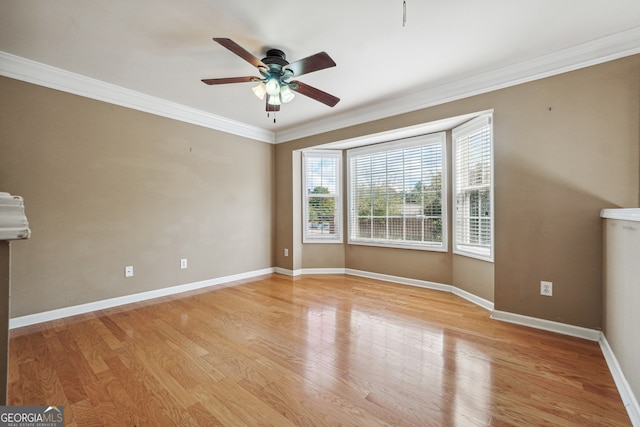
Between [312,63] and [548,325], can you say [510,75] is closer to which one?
[312,63]

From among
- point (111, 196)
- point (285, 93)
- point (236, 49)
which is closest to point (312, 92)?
point (285, 93)

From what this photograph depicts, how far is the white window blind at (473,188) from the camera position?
3158 millimetres

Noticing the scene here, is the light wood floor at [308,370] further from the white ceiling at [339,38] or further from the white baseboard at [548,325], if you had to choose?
the white ceiling at [339,38]

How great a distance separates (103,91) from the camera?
10.2ft

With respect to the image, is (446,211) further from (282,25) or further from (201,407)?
(201,407)

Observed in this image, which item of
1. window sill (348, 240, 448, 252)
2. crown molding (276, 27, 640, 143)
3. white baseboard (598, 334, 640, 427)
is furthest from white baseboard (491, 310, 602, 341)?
crown molding (276, 27, 640, 143)

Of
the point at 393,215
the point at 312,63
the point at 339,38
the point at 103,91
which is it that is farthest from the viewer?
the point at 393,215

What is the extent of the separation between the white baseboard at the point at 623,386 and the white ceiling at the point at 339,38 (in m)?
2.40

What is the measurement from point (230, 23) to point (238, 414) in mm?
2664

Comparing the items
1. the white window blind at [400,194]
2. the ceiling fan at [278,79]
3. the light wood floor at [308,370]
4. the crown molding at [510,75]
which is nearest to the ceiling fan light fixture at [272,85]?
the ceiling fan at [278,79]

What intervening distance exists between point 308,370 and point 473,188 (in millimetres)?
2815

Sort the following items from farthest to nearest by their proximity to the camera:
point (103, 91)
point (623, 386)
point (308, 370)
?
point (103, 91) → point (308, 370) → point (623, 386)

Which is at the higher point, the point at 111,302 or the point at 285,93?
the point at 285,93

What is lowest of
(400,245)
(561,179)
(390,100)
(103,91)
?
(400,245)
